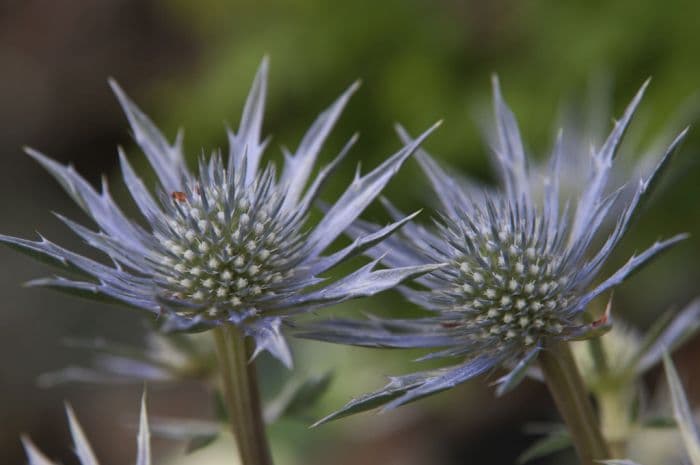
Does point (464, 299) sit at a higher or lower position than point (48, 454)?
lower

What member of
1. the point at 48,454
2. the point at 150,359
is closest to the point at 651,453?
the point at 150,359

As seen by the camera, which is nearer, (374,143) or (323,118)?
(323,118)

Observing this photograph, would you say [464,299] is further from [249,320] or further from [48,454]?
[48,454]

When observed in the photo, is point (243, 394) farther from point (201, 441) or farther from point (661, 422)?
point (661, 422)

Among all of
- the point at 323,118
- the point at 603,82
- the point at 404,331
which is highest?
the point at 603,82

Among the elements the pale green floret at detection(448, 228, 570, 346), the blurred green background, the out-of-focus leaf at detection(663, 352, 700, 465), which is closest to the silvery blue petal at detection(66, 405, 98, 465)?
the pale green floret at detection(448, 228, 570, 346)

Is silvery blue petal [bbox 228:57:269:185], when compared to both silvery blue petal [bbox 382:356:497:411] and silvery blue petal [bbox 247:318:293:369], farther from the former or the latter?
silvery blue petal [bbox 382:356:497:411]

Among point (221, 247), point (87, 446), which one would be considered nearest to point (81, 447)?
point (87, 446)

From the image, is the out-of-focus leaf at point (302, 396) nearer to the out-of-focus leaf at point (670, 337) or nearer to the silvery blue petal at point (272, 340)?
the silvery blue petal at point (272, 340)
